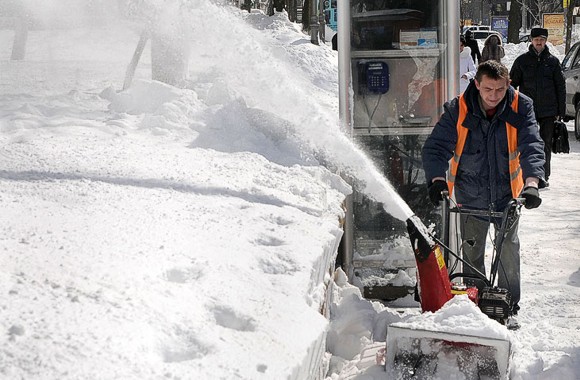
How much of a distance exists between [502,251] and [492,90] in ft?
3.37

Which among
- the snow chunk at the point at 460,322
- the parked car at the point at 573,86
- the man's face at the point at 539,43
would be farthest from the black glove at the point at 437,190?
the parked car at the point at 573,86

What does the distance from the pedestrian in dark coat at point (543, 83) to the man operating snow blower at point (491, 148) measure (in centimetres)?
505

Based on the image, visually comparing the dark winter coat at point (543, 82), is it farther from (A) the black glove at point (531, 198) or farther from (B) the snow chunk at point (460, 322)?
(B) the snow chunk at point (460, 322)

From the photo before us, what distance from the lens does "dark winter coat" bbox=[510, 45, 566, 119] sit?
10406mm

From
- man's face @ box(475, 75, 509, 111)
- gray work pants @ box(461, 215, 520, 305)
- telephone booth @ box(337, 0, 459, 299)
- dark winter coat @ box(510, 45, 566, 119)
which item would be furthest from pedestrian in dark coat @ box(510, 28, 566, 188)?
man's face @ box(475, 75, 509, 111)

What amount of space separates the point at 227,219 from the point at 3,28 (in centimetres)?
1925

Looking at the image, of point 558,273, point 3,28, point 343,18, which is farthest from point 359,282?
point 3,28

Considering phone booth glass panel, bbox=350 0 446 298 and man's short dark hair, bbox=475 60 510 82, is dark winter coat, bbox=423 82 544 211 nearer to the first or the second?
man's short dark hair, bbox=475 60 510 82

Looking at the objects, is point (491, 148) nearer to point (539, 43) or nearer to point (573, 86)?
point (539, 43)

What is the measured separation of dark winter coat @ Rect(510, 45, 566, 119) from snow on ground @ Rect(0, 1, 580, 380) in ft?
3.76

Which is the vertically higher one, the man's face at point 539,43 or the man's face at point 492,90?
the man's face at point 492,90

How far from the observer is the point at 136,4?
31.4 ft

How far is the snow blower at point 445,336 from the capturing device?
4074mm

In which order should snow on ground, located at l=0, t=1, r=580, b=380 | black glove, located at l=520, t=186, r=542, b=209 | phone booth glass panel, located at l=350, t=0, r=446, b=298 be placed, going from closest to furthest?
1. snow on ground, located at l=0, t=1, r=580, b=380
2. black glove, located at l=520, t=186, r=542, b=209
3. phone booth glass panel, located at l=350, t=0, r=446, b=298
